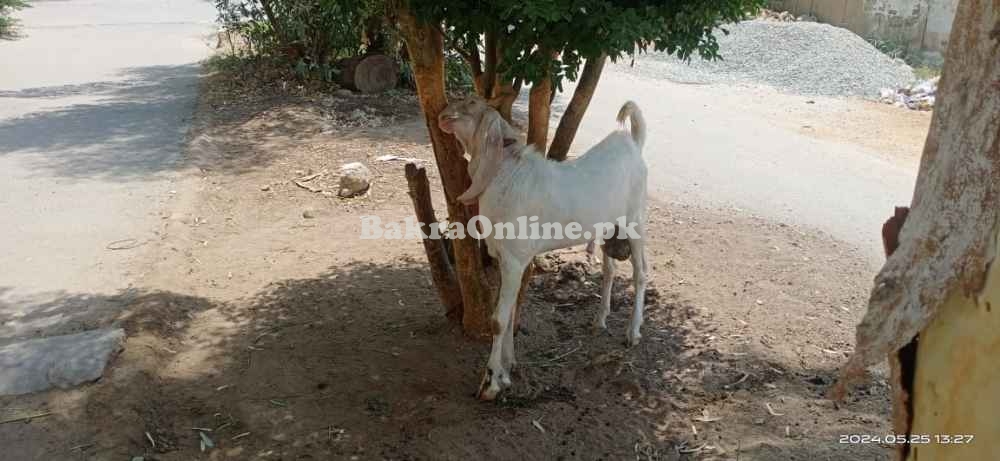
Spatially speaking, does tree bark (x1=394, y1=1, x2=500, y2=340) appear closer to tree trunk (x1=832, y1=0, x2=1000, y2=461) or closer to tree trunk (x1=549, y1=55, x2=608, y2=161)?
tree trunk (x1=549, y1=55, x2=608, y2=161)

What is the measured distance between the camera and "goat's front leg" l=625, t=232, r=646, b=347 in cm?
446

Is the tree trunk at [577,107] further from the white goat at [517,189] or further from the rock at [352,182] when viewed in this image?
the rock at [352,182]

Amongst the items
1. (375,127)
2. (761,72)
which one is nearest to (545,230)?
(375,127)

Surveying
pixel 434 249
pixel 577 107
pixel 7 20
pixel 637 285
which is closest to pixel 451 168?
pixel 434 249

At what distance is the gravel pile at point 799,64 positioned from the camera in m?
12.8

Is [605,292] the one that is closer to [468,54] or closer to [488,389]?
[488,389]

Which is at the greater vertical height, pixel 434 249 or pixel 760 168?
pixel 434 249

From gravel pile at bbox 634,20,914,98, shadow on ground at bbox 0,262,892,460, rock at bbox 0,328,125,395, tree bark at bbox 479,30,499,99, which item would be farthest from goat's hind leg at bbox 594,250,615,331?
gravel pile at bbox 634,20,914,98

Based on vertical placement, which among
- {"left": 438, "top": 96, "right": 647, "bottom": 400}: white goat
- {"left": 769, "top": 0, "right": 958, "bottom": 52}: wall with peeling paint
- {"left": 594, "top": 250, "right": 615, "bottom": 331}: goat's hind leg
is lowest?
{"left": 594, "top": 250, "right": 615, "bottom": 331}: goat's hind leg

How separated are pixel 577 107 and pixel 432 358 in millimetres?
1601

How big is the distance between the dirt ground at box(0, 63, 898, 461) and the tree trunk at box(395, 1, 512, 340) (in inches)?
11.3

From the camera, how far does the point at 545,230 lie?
3.82m

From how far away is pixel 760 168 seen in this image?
8.52 m

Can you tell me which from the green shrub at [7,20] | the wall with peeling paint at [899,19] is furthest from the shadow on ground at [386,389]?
the green shrub at [7,20]
